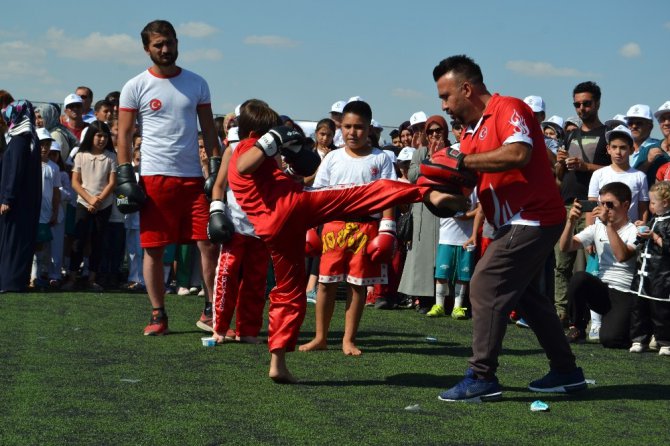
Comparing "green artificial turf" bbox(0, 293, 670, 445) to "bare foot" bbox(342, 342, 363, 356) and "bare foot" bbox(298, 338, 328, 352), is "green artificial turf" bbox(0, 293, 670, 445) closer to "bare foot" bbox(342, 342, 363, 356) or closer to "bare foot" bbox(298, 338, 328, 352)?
"bare foot" bbox(342, 342, 363, 356)

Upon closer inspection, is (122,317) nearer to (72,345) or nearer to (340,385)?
(72,345)

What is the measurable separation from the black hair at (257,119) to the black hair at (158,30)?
152cm

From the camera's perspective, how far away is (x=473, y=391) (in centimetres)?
626

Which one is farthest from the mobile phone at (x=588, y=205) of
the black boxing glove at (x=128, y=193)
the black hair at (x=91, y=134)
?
the black hair at (x=91, y=134)

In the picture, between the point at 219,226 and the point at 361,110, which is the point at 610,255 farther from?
the point at 219,226

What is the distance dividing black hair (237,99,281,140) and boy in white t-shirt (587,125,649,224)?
3820 mm

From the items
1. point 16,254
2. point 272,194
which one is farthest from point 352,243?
point 16,254

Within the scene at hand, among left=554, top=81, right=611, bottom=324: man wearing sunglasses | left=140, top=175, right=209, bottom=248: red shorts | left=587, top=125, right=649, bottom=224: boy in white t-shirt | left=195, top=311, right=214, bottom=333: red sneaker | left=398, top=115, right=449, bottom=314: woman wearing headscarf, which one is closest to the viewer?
left=140, top=175, right=209, bottom=248: red shorts

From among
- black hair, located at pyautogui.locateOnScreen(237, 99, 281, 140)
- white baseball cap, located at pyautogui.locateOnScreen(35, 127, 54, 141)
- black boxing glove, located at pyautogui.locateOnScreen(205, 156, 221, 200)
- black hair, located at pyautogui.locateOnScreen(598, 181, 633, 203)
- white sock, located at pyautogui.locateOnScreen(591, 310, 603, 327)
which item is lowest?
white sock, located at pyautogui.locateOnScreen(591, 310, 603, 327)

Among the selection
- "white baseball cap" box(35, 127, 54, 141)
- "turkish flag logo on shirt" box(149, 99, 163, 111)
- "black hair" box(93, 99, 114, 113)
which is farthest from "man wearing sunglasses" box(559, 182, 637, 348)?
"black hair" box(93, 99, 114, 113)

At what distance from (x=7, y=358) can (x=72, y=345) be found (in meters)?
0.83

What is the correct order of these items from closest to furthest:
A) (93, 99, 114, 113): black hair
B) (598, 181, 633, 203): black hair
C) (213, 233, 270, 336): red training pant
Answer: (213, 233, 270, 336): red training pant → (598, 181, 633, 203): black hair → (93, 99, 114, 113): black hair

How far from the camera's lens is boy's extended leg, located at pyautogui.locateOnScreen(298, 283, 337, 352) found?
27.0ft

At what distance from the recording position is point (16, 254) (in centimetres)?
1237
